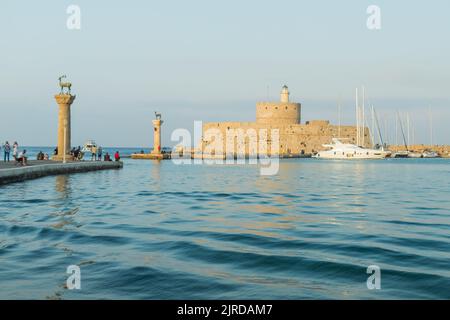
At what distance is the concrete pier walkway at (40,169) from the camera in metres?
21.4

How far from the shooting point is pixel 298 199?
56.6 feet

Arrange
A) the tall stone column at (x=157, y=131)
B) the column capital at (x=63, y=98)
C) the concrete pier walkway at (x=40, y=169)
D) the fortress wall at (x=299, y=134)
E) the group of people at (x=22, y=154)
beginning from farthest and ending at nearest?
the fortress wall at (x=299, y=134) < the tall stone column at (x=157, y=131) < the column capital at (x=63, y=98) < the group of people at (x=22, y=154) < the concrete pier walkway at (x=40, y=169)

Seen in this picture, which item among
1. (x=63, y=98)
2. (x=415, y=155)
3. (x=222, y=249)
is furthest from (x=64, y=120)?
(x=415, y=155)

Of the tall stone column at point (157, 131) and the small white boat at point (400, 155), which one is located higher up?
the tall stone column at point (157, 131)

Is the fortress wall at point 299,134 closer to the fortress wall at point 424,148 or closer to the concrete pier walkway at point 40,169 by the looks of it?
the fortress wall at point 424,148

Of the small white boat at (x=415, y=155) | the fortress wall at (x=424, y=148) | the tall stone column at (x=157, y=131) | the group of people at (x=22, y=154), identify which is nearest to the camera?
the group of people at (x=22, y=154)

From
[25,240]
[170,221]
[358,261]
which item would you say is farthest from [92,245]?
[358,261]

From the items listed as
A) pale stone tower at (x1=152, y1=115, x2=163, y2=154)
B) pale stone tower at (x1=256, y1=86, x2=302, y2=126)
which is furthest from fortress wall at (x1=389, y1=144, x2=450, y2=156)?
pale stone tower at (x1=152, y1=115, x2=163, y2=154)

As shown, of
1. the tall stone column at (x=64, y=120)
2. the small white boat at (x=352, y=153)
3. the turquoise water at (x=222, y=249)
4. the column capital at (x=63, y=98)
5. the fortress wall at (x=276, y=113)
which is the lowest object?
the turquoise water at (x=222, y=249)

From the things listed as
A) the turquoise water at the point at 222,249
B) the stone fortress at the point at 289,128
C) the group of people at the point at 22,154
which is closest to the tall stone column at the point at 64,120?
the group of people at the point at 22,154

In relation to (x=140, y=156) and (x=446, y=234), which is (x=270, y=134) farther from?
(x=446, y=234)

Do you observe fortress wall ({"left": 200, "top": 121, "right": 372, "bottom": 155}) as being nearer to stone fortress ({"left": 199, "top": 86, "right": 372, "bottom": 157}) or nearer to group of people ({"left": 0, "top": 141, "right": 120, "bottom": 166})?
stone fortress ({"left": 199, "top": 86, "right": 372, "bottom": 157})

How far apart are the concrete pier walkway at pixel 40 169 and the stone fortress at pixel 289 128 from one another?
47.5 metres

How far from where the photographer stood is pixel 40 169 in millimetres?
26078
